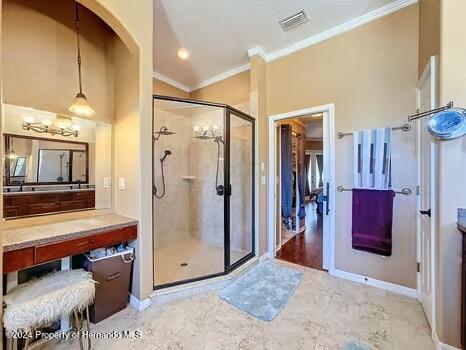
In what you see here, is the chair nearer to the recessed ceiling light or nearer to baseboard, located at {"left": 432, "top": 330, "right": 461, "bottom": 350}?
baseboard, located at {"left": 432, "top": 330, "right": 461, "bottom": 350}

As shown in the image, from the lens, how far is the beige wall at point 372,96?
2.22 m

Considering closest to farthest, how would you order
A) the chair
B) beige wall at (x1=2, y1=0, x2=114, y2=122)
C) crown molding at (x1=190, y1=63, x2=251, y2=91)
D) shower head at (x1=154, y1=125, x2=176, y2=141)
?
1. the chair
2. beige wall at (x1=2, y1=0, x2=114, y2=122)
3. shower head at (x1=154, y1=125, x2=176, y2=141)
4. crown molding at (x1=190, y1=63, x2=251, y2=91)

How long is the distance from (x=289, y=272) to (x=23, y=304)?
8.31 ft

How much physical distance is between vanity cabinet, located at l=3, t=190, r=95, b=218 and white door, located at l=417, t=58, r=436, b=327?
3152mm

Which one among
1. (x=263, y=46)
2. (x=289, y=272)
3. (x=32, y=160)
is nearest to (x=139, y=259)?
(x=32, y=160)

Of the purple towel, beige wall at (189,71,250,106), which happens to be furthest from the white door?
beige wall at (189,71,250,106)

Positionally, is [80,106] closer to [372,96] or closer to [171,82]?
[171,82]

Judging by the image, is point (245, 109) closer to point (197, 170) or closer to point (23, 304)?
point (197, 170)

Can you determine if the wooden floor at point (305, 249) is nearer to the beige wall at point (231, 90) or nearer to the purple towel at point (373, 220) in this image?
the purple towel at point (373, 220)

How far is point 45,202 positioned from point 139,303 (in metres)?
1.29

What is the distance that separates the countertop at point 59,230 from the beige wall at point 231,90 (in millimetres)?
2560

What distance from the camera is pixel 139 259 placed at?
203cm

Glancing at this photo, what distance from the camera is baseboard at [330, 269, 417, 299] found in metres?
2.21

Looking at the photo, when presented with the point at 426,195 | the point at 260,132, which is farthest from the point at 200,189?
the point at 426,195
